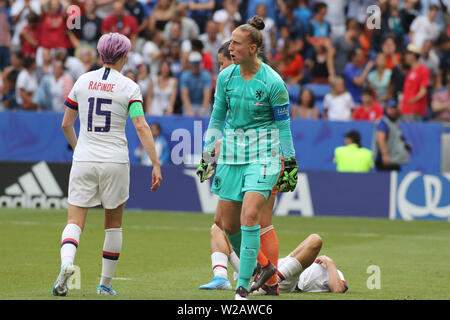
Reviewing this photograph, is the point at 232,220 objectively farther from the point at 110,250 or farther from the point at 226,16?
the point at 226,16

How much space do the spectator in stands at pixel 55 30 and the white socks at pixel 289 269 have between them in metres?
14.3

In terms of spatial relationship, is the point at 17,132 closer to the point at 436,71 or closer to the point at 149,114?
the point at 149,114

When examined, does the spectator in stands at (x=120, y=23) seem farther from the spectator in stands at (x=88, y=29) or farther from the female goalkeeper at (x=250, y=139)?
the female goalkeeper at (x=250, y=139)

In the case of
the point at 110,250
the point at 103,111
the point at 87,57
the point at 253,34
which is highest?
the point at 87,57

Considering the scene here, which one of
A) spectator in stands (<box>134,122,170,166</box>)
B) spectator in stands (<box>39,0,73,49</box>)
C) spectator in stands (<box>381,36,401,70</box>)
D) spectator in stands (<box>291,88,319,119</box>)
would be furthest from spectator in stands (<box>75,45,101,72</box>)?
spectator in stands (<box>381,36,401,70</box>)

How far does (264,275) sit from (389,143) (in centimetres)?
1077

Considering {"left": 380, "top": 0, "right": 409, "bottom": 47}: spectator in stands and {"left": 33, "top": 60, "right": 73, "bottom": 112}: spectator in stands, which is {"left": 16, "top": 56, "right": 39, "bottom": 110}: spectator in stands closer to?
{"left": 33, "top": 60, "right": 73, "bottom": 112}: spectator in stands

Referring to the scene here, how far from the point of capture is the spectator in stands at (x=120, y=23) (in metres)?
21.6

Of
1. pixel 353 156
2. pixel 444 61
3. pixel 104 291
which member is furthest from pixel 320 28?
pixel 104 291

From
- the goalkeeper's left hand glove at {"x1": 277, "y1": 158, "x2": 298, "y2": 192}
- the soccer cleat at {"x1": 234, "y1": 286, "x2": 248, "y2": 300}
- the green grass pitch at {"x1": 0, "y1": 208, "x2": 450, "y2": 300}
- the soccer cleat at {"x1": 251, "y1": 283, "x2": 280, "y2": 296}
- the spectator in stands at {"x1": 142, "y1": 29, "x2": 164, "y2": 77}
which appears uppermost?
the spectator in stands at {"x1": 142, "y1": 29, "x2": 164, "y2": 77}

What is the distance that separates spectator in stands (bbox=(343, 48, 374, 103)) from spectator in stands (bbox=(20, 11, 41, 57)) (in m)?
7.19

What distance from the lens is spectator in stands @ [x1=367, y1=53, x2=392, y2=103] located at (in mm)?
20203

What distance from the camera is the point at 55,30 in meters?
22.0

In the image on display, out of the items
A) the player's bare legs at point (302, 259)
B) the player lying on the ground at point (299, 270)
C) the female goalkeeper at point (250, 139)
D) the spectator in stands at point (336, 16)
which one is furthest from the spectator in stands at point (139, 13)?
the female goalkeeper at point (250, 139)
